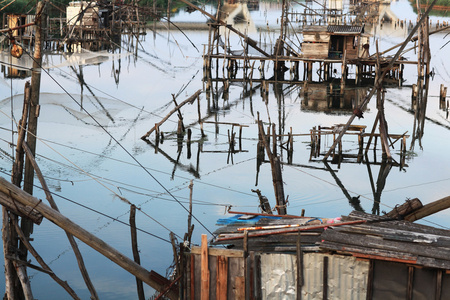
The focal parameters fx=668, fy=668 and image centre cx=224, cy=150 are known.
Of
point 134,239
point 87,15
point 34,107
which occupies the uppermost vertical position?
point 34,107

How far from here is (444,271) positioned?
874 cm

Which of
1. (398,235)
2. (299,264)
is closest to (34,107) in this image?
(299,264)

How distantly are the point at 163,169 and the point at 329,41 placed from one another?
2143 cm

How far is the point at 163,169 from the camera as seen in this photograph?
903 inches

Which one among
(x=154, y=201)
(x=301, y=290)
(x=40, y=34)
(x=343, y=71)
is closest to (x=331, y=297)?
(x=301, y=290)

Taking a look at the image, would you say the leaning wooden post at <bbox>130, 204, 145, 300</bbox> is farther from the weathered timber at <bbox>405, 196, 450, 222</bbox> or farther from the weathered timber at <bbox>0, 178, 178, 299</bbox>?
the weathered timber at <bbox>405, 196, 450, 222</bbox>

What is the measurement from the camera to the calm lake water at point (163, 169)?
51.5 feet

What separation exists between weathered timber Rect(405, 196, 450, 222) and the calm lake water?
4.67 meters

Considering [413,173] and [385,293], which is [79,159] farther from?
[385,293]

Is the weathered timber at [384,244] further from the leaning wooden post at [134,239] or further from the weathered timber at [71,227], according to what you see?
the leaning wooden post at [134,239]

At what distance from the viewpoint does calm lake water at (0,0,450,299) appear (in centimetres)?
1569

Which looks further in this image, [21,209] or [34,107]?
[34,107]

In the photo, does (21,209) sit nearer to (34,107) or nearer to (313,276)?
(34,107)

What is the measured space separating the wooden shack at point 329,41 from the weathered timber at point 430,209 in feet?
99.6
